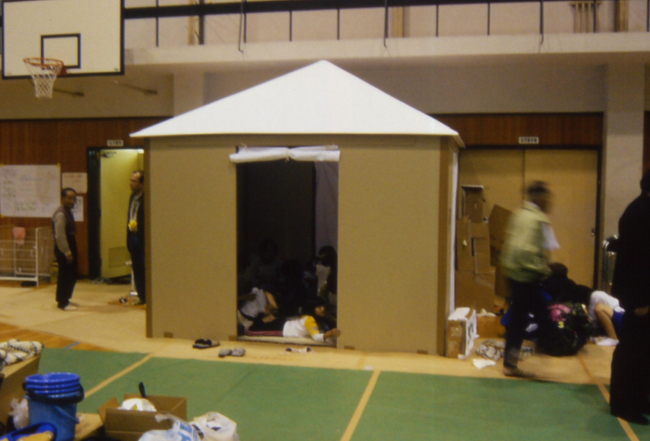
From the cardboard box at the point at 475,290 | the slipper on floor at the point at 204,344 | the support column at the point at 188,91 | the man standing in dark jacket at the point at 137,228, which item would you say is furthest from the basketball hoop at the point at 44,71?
the cardboard box at the point at 475,290

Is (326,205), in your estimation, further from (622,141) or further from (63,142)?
(63,142)

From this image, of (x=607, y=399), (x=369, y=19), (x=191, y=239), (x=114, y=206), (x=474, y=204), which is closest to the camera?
(x=607, y=399)

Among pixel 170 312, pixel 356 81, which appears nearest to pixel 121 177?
pixel 170 312

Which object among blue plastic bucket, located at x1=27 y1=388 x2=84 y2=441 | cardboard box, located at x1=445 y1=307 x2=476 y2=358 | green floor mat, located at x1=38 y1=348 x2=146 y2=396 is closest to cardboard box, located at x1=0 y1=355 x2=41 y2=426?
blue plastic bucket, located at x1=27 y1=388 x2=84 y2=441

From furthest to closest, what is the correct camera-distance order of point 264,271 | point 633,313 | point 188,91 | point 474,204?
point 188,91, point 474,204, point 264,271, point 633,313

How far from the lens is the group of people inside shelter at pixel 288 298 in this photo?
586 cm

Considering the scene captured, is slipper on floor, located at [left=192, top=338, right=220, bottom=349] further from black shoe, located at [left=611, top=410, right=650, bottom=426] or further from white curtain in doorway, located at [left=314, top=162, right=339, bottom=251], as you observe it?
black shoe, located at [left=611, top=410, right=650, bottom=426]

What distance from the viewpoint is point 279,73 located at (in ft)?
27.1

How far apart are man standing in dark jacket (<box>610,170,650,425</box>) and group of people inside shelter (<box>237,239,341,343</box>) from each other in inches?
94.5

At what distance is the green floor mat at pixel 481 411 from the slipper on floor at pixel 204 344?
1693 mm

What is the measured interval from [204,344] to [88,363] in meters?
1.01

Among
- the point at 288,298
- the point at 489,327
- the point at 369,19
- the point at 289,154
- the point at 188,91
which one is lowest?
the point at 489,327

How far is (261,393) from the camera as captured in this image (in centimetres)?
446

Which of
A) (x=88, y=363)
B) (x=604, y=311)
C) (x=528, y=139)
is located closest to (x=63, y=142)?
(x=88, y=363)
